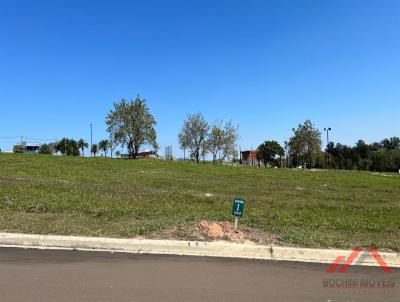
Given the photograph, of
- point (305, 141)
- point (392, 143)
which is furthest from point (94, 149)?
point (392, 143)

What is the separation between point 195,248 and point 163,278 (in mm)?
2017

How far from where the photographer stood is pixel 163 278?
274 inches

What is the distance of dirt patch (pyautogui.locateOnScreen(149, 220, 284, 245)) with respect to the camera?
31.1ft

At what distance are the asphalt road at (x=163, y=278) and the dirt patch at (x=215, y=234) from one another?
1.12 meters

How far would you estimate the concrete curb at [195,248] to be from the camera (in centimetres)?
877

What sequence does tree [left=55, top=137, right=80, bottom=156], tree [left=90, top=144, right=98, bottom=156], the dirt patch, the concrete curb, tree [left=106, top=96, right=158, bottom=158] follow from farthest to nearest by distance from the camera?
tree [left=55, top=137, right=80, bottom=156], tree [left=90, top=144, right=98, bottom=156], tree [left=106, top=96, right=158, bottom=158], the dirt patch, the concrete curb

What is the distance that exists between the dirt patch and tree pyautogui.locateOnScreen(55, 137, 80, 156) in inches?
4081

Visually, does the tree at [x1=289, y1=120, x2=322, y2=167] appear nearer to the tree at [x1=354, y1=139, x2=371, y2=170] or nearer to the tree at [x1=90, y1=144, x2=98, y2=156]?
the tree at [x1=354, y1=139, x2=371, y2=170]

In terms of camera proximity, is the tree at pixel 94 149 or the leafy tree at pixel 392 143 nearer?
the tree at pixel 94 149

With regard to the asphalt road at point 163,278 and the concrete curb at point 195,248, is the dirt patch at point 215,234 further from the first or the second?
the asphalt road at point 163,278

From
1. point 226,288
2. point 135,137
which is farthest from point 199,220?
point 135,137

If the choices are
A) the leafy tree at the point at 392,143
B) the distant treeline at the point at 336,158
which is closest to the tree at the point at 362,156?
the distant treeline at the point at 336,158

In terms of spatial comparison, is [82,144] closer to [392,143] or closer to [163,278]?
[392,143]

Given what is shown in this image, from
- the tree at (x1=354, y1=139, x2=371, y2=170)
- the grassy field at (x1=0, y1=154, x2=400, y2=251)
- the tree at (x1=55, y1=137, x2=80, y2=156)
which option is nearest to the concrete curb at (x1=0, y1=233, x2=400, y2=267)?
the grassy field at (x1=0, y1=154, x2=400, y2=251)
